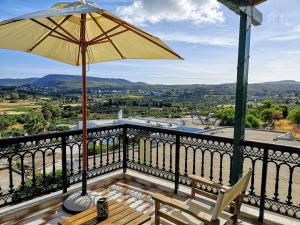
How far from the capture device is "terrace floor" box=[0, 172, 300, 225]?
3344 mm

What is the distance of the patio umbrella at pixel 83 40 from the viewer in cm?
297

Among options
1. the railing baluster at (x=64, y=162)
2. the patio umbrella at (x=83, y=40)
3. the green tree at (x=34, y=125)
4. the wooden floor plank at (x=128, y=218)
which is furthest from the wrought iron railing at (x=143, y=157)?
the green tree at (x=34, y=125)

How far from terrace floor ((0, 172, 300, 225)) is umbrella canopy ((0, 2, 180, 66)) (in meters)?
2.21

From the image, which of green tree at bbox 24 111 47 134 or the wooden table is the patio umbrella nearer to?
the wooden table

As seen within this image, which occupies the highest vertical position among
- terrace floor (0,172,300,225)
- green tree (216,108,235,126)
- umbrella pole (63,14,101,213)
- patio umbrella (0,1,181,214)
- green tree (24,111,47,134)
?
patio umbrella (0,1,181,214)

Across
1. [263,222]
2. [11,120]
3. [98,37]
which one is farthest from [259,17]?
[11,120]

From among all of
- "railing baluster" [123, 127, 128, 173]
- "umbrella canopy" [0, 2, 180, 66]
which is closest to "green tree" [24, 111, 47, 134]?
"railing baluster" [123, 127, 128, 173]

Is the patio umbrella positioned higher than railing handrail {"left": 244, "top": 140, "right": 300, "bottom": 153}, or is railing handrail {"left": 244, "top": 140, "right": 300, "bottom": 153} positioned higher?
the patio umbrella

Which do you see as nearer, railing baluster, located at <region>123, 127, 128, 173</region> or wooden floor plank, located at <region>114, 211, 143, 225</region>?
wooden floor plank, located at <region>114, 211, 143, 225</region>

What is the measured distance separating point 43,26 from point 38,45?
73 centimetres

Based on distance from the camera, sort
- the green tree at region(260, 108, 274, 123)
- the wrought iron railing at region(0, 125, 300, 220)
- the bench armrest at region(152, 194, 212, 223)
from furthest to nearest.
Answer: the green tree at region(260, 108, 274, 123)
the wrought iron railing at region(0, 125, 300, 220)
the bench armrest at region(152, 194, 212, 223)

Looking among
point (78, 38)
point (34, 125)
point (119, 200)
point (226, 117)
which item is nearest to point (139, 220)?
point (119, 200)

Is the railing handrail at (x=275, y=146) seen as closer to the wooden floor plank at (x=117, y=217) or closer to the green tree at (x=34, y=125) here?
the wooden floor plank at (x=117, y=217)

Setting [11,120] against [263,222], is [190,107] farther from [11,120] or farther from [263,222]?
[263,222]
